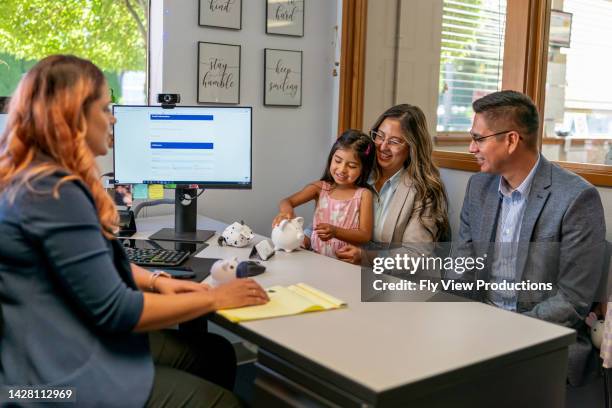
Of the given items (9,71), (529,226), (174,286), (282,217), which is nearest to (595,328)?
(529,226)

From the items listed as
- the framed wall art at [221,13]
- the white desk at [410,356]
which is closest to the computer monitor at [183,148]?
the framed wall art at [221,13]

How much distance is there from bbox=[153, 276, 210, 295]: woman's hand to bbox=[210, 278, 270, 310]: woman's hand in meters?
0.11

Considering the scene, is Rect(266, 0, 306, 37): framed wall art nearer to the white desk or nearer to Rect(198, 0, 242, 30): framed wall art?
Rect(198, 0, 242, 30): framed wall art

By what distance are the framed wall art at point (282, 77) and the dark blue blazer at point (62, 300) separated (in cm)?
199

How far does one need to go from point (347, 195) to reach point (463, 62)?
1140mm

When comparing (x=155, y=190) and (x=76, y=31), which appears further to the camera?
(x=76, y=31)

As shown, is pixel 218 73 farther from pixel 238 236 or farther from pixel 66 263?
pixel 66 263

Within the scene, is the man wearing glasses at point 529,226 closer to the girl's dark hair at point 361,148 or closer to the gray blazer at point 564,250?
the gray blazer at point 564,250

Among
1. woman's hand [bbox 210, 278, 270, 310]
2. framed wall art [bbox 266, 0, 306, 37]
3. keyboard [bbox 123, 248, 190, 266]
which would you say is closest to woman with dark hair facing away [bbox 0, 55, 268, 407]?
woman's hand [bbox 210, 278, 270, 310]

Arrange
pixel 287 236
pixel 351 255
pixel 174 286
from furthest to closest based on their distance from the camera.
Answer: pixel 351 255 → pixel 287 236 → pixel 174 286

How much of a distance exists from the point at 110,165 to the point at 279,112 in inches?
35.8

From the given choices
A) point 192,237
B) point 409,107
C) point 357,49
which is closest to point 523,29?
point 409,107

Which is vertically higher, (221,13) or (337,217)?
(221,13)

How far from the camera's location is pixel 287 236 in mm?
2176
